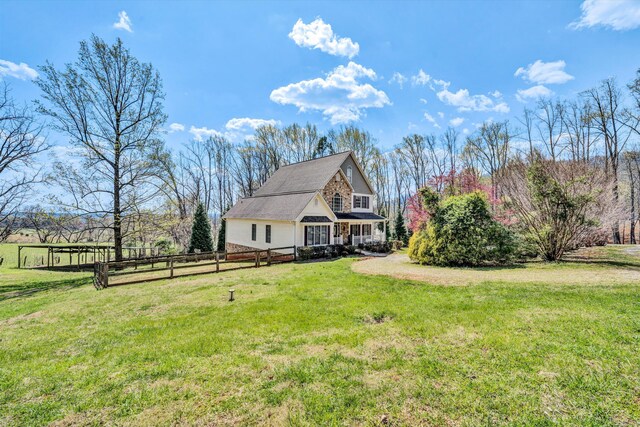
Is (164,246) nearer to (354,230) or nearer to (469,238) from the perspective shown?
(354,230)

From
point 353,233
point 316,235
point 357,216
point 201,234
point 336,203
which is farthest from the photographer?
point 201,234

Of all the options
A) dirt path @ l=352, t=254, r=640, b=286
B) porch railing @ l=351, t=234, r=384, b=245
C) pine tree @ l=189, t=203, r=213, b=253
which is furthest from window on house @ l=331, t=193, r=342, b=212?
dirt path @ l=352, t=254, r=640, b=286

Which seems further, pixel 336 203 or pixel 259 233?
pixel 336 203

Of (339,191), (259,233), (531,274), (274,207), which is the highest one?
(339,191)

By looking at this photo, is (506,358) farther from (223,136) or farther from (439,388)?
(223,136)

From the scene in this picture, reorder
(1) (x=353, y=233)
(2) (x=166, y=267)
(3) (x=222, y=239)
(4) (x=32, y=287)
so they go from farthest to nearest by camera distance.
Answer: (3) (x=222, y=239), (1) (x=353, y=233), (2) (x=166, y=267), (4) (x=32, y=287)

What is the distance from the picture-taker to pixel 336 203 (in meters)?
25.7

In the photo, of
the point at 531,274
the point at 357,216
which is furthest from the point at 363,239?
the point at 531,274

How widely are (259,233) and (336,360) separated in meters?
19.4

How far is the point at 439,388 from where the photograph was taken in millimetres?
3840

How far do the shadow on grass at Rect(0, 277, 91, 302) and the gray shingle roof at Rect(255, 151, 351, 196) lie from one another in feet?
53.1

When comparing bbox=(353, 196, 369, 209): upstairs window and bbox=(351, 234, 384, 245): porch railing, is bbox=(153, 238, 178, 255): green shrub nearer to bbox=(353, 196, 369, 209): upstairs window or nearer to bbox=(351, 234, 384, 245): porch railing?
bbox=(351, 234, 384, 245): porch railing

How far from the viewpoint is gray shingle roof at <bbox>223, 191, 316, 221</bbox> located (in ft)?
66.8

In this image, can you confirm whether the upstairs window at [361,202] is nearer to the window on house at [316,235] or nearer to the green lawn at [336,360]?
the window on house at [316,235]
